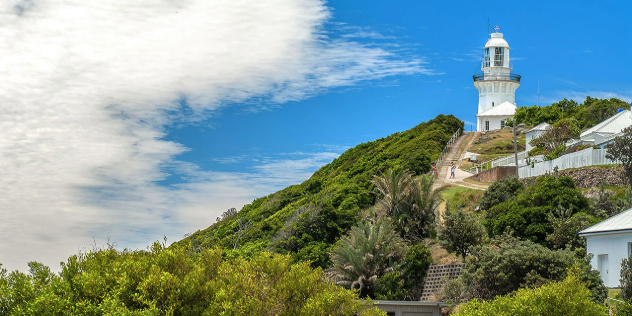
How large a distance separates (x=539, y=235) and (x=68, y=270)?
66.1 ft

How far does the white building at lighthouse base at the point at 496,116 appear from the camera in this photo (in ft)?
265

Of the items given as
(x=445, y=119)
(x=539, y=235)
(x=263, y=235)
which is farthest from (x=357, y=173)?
(x=539, y=235)

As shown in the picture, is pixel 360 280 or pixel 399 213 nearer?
pixel 360 280

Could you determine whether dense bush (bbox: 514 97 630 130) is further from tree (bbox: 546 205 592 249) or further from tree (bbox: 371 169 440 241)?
tree (bbox: 546 205 592 249)

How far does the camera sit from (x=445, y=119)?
3000 inches

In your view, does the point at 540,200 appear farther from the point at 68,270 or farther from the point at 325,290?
the point at 68,270

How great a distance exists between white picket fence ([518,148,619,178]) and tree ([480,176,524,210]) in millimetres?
4479

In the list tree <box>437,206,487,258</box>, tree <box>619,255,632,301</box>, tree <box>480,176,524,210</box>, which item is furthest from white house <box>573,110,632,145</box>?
tree <box>619,255,632,301</box>

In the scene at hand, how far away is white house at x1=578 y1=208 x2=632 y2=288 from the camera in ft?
78.0

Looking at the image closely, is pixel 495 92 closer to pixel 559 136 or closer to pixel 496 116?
pixel 496 116

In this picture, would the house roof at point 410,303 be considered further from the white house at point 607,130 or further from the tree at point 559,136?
the tree at point 559,136

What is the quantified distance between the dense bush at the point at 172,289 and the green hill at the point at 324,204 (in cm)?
892

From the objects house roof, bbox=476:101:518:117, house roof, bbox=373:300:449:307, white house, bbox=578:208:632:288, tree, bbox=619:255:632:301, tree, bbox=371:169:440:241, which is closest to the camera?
tree, bbox=619:255:632:301

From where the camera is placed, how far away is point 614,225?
2464 cm
